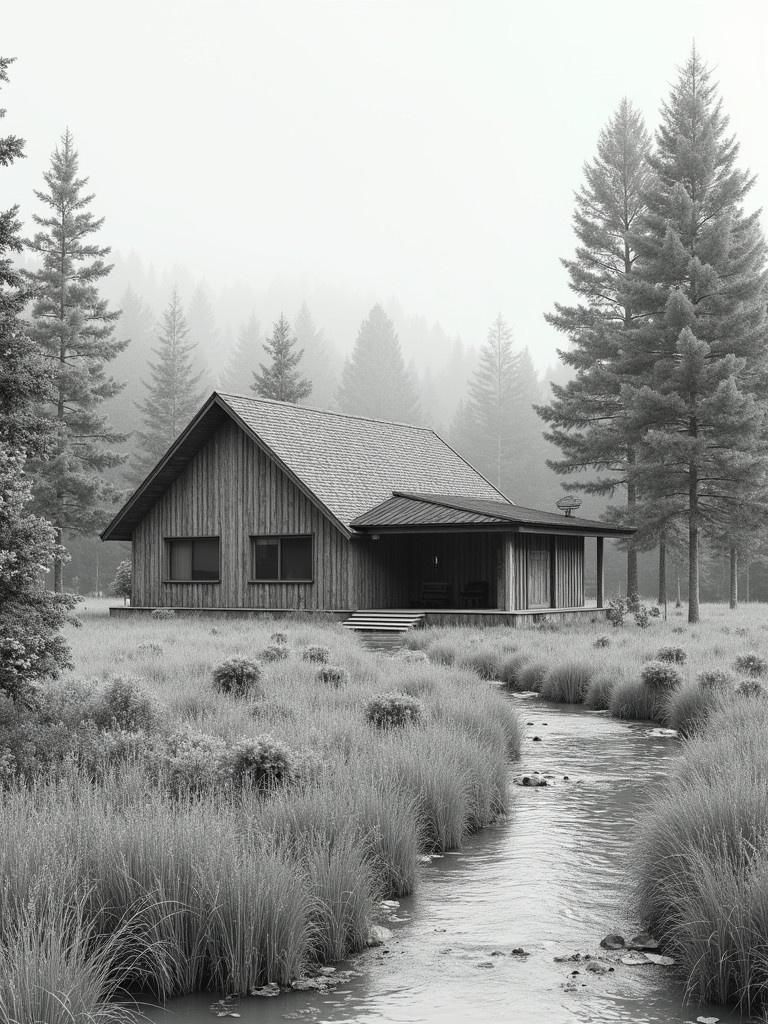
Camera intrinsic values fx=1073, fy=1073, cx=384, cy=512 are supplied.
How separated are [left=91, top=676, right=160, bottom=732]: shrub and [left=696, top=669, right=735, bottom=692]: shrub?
7314mm

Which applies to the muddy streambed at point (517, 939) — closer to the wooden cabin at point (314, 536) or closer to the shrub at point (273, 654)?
the shrub at point (273, 654)

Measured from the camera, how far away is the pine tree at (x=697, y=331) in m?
30.3

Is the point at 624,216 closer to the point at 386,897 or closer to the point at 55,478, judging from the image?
the point at 55,478

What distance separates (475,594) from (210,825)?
2443 cm

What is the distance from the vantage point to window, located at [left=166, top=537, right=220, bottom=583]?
32188 mm

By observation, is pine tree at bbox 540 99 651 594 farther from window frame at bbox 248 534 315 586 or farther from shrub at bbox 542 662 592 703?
shrub at bbox 542 662 592 703

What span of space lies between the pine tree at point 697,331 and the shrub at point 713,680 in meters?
16.4

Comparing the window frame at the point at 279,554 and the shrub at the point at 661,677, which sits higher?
the window frame at the point at 279,554

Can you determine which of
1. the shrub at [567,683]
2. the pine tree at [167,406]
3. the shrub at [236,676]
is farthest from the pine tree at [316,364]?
the shrub at [236,676]

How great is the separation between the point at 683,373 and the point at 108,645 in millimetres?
18252

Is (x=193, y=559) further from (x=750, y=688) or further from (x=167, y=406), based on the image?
(x=167, y=406)

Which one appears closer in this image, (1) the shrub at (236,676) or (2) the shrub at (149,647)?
(1) the shrub at (236,676)

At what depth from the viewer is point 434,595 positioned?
30266 mm

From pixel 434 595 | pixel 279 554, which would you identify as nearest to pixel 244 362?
pixel 279 554
